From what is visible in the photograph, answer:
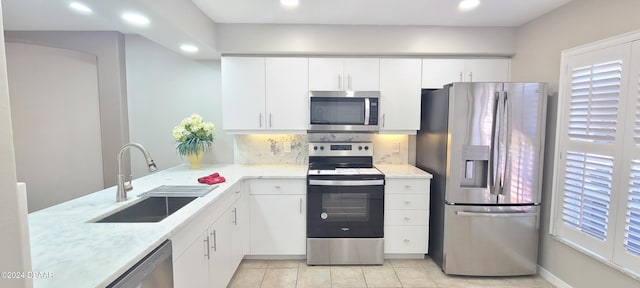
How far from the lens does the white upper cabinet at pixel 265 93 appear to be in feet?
9.66

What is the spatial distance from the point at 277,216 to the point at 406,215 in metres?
1.30

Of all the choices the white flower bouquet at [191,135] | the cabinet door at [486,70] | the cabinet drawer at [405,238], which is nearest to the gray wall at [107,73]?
the white flower bouquet at [191,135]

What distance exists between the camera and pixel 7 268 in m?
0.69

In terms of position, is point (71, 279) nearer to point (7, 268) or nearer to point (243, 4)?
point (7, 268)

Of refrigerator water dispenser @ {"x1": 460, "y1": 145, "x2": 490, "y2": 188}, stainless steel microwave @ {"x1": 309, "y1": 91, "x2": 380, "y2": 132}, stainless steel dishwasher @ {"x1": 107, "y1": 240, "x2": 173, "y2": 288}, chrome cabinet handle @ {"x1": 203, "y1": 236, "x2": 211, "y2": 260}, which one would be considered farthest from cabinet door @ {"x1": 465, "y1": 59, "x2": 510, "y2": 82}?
stainless steel dishwasher @ {"x1": 107, "y1": 240, "x2": 173, "y2": 288}

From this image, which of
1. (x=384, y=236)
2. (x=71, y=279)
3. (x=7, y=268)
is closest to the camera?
(x=7, y=268)

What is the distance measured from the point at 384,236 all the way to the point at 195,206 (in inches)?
73.3

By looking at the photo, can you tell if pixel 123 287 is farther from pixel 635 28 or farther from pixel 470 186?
pixel 635 28

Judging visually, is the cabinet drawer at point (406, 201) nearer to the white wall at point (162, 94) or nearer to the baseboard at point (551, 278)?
the baseboard at point (551, 278)

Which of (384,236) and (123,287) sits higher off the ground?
(123,287)

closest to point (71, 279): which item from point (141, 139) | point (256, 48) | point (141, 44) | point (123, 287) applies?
point (123, 287)

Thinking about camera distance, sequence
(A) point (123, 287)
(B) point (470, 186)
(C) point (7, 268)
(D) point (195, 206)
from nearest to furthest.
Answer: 1. (C) point (7, 268)
2. (A) point (123, 287)
3. (D) point (195, 206)
4. (B) point (470, 186)

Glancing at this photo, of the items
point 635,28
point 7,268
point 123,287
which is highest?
point 635,28

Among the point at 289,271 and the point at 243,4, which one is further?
the point at 289,271
